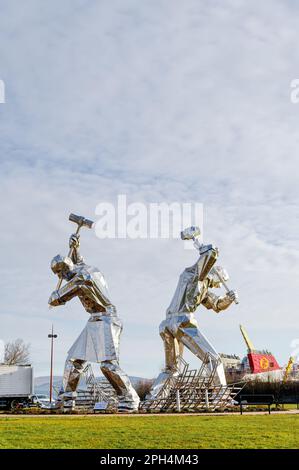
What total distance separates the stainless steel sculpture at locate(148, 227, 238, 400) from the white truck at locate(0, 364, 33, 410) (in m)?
13.4

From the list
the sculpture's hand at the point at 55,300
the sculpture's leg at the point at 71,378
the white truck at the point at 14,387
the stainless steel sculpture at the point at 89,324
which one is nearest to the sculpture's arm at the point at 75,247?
the stainless steel sculpture at the point at 89,324

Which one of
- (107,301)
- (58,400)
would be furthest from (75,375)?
(107,301)

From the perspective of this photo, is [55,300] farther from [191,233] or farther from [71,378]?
[191,233]

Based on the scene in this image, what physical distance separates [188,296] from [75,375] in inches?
225

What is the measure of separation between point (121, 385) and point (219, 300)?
6247 mm

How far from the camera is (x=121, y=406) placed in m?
23.0

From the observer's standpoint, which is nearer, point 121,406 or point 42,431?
point 42,431

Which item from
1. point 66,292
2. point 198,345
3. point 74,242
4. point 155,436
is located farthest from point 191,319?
point 155,436

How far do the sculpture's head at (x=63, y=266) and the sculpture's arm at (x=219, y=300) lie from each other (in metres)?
6.44

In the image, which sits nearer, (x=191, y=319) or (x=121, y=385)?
(x=121, y=385)

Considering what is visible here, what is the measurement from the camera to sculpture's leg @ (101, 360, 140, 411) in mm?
22969

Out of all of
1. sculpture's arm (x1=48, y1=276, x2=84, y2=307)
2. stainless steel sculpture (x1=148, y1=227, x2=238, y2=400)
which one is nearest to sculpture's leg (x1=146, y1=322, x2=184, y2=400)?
stainless steel sculpture (x1=148, y1=227, x2=238, y2=400)

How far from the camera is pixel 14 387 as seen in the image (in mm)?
35781
